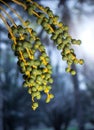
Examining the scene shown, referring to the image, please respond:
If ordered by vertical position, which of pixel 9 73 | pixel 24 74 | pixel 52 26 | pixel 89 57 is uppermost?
pixel 9 73

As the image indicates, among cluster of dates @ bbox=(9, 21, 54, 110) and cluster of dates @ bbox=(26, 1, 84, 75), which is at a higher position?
cluster of dates @ bbox=(26, 1, 84, 75)

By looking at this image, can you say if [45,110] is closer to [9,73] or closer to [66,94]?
[66,94]

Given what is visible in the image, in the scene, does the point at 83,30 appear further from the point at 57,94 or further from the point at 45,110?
the point at 45,110

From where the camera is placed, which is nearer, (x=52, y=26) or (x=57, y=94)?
(x=52, y=26)

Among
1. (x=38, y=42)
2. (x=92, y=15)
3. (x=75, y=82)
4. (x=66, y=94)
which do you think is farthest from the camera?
(x=66, y=94)

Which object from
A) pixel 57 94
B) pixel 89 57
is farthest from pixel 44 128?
pixel 89 57

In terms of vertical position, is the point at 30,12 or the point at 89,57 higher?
the point at 89,57

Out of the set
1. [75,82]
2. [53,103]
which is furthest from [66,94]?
[75,82]

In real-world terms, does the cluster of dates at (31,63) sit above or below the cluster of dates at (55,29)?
below

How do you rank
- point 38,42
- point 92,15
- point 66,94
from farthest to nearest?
1. point 66,94
2. point 92,15
3. point 38,42
